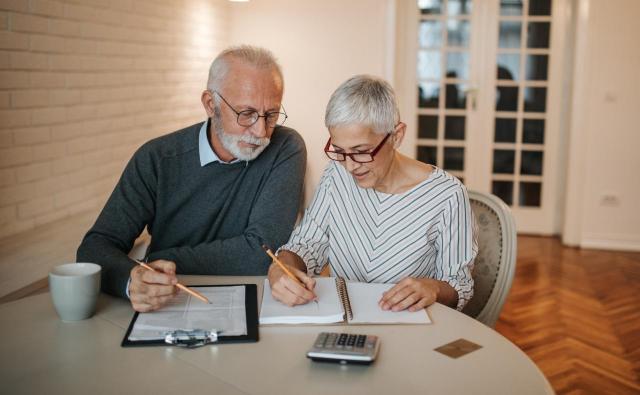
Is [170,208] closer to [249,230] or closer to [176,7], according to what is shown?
[249,230]

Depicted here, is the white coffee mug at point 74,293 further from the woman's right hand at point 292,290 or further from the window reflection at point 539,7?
the window reflection at point 539,7

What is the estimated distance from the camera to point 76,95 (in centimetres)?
305

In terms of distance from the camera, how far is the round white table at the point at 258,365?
3.92ft

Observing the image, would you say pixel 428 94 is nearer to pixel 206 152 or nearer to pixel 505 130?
pixel 505 130

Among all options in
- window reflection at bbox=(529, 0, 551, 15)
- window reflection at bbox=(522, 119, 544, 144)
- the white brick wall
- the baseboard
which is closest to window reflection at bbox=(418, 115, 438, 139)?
window reflection at bbox=(522, 119, 544, 144)

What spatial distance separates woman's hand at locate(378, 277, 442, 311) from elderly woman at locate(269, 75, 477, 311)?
35 mm

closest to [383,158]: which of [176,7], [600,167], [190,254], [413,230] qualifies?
[413,230]

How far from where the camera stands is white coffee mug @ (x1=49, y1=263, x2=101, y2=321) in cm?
146

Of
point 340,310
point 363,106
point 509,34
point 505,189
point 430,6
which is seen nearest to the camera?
point 340,310

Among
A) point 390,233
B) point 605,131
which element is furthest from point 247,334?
point 605,131

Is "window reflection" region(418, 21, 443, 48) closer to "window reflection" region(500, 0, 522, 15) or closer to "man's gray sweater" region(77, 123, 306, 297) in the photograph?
"window reflection" region(500, 0, 522, 15)

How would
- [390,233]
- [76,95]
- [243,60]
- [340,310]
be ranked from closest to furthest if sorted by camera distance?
[340,310]
[390,233]
[243,60]
[76,95]

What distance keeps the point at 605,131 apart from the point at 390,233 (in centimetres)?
393

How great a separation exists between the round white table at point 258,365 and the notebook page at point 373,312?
25 millimetres
